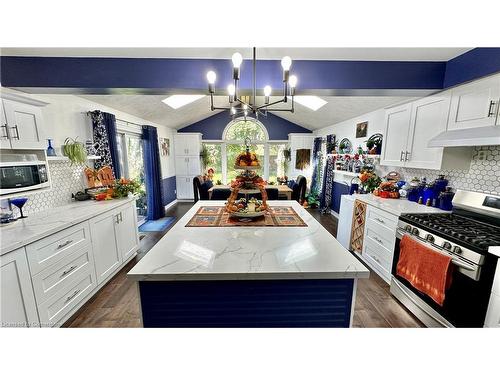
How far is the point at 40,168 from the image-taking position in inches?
75.6

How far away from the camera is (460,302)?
1.54 metres

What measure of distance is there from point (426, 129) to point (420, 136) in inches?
3.7

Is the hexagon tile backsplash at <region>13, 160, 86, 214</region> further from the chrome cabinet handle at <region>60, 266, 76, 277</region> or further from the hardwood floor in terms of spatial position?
the hardwood floor

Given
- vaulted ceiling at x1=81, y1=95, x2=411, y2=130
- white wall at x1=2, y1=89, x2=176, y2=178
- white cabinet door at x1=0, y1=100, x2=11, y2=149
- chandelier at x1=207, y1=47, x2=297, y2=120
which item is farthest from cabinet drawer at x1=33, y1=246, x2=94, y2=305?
vaulted ceiling at x1=81, y1=95, x2=411, y2=130

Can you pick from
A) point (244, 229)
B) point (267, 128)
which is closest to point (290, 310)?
point (244, 229)

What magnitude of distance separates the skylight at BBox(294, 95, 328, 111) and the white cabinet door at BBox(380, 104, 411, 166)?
1.54m

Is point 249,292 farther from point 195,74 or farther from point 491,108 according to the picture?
point 491,108

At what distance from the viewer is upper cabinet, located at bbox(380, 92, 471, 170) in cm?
214

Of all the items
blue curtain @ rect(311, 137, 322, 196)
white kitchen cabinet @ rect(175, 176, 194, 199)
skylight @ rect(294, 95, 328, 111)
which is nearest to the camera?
skylight @ rect(294, 95, 328, 111)

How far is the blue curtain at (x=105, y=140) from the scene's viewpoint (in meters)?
2.88

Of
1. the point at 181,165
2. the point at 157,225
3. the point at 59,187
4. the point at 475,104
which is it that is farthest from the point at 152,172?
the point at 475,104

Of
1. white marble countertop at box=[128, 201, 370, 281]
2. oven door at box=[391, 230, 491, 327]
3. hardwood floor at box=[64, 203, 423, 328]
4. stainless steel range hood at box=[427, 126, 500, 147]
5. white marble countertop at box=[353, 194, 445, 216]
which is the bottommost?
hardwood floor at box=[64, 203, 423, 328]

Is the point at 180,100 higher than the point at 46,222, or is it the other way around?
the point at 180,100

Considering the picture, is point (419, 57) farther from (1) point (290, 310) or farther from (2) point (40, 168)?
(2) point (40, 168)
